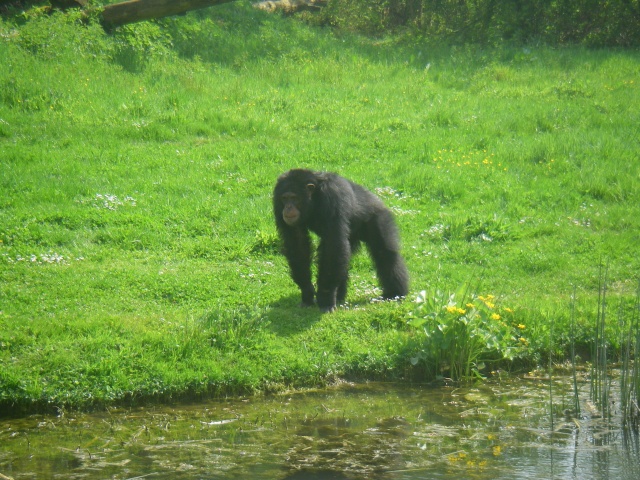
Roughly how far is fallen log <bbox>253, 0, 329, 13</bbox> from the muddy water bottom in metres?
17.3

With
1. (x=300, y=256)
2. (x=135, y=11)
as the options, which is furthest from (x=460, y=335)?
(x=135, y=11)

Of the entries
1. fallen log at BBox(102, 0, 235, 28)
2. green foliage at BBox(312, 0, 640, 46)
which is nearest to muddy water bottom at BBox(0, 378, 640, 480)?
fallen log at BBox(102, 0, 235, 28)

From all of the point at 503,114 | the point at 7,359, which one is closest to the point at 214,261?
the point at 7,359

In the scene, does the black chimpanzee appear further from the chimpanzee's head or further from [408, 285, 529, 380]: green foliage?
[408, 285, 529, 380]: green foliage

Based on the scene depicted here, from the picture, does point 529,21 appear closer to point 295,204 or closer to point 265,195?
point 265,195

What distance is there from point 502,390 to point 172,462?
3301 mm

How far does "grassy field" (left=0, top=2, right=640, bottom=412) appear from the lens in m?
7.66

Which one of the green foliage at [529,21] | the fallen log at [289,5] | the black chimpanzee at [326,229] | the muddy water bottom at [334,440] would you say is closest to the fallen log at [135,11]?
the fallen log at [289,5]

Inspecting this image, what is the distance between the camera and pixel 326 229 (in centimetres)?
872

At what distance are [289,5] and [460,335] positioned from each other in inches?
695

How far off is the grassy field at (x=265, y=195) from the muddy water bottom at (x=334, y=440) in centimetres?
44

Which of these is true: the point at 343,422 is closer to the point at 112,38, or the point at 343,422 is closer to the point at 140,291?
the point at 140,291

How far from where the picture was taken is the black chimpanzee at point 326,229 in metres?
8.64

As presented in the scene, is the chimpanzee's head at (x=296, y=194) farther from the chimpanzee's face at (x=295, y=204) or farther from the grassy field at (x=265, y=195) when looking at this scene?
the grassy field at (x=265, y=195)
